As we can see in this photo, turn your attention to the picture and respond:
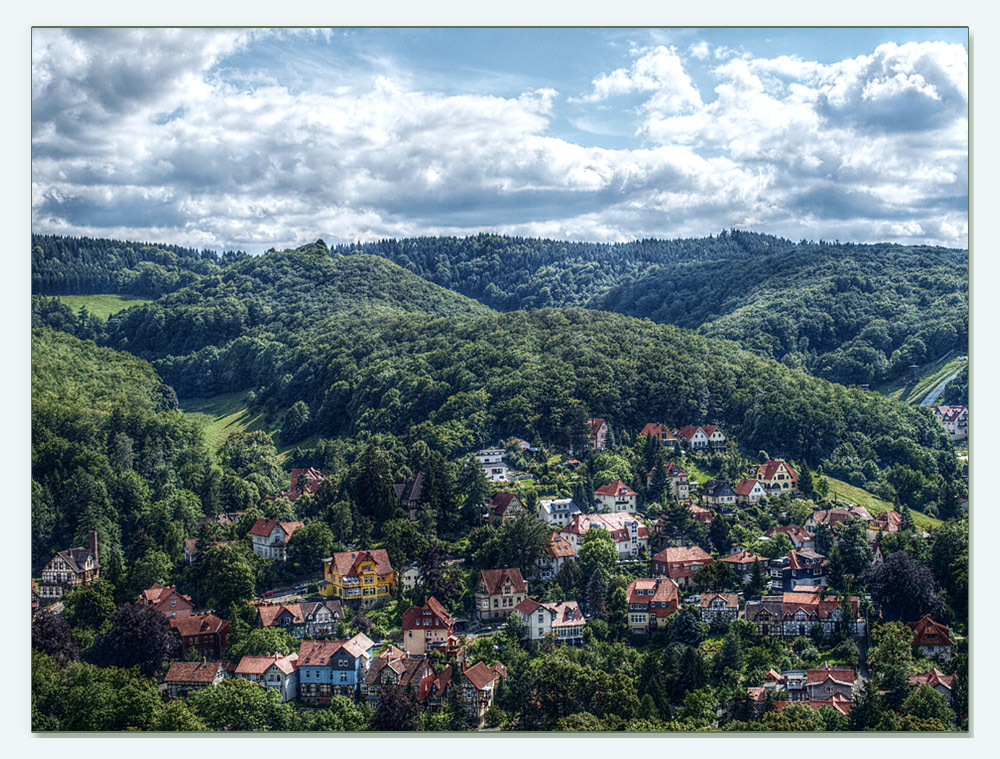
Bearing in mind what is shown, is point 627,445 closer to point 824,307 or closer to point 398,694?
point 398,694

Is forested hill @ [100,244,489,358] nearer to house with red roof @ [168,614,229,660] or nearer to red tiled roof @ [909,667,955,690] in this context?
house with red roof @ [168,614,229,660]

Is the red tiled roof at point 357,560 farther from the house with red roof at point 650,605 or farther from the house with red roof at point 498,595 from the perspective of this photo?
the house with red roof at point 650,605

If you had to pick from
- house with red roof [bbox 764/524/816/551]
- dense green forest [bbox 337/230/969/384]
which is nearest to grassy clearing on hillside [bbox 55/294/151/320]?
dense green forest [bbox 337/230/969/384]

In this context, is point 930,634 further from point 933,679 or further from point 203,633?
point 203,633

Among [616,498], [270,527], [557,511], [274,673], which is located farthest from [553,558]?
[270,527]

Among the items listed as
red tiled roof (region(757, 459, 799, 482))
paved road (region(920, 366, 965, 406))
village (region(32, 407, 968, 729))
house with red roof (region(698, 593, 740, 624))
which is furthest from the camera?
paved road (region(920, 366, 965, 406))

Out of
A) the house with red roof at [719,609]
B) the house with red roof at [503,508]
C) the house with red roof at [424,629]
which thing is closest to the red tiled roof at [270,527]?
the house with red roof at [503,508]

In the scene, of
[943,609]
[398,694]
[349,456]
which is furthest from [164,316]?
[943,609]
